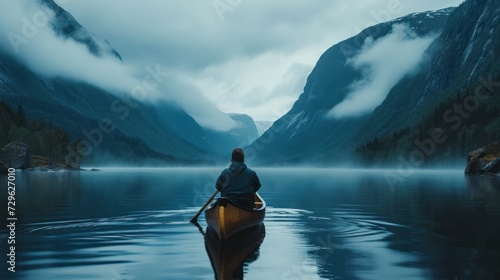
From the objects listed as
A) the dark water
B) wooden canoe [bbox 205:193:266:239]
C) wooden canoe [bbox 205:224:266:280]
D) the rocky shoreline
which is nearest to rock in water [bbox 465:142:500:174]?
the dark water

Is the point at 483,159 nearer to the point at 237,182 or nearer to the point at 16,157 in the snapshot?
the point at 237,182

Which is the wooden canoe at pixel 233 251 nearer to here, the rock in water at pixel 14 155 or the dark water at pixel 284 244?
the dark water at pixel 284 244

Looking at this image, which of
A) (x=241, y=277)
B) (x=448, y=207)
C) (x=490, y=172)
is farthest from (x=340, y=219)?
(x=490, y=172)

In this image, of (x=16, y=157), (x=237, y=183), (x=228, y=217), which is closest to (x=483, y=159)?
(x=237, y=183)

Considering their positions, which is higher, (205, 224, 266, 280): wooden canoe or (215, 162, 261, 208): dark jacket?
(215, 162, 261, 208): dark jacket

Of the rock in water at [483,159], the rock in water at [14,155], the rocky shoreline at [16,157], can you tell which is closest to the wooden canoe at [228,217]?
the rock in water at [483,159]

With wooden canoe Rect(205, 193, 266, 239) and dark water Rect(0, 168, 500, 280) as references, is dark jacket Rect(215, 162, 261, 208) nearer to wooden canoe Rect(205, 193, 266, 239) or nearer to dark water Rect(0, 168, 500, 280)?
wooden canoe Rect(205, 193, 266, 239)
